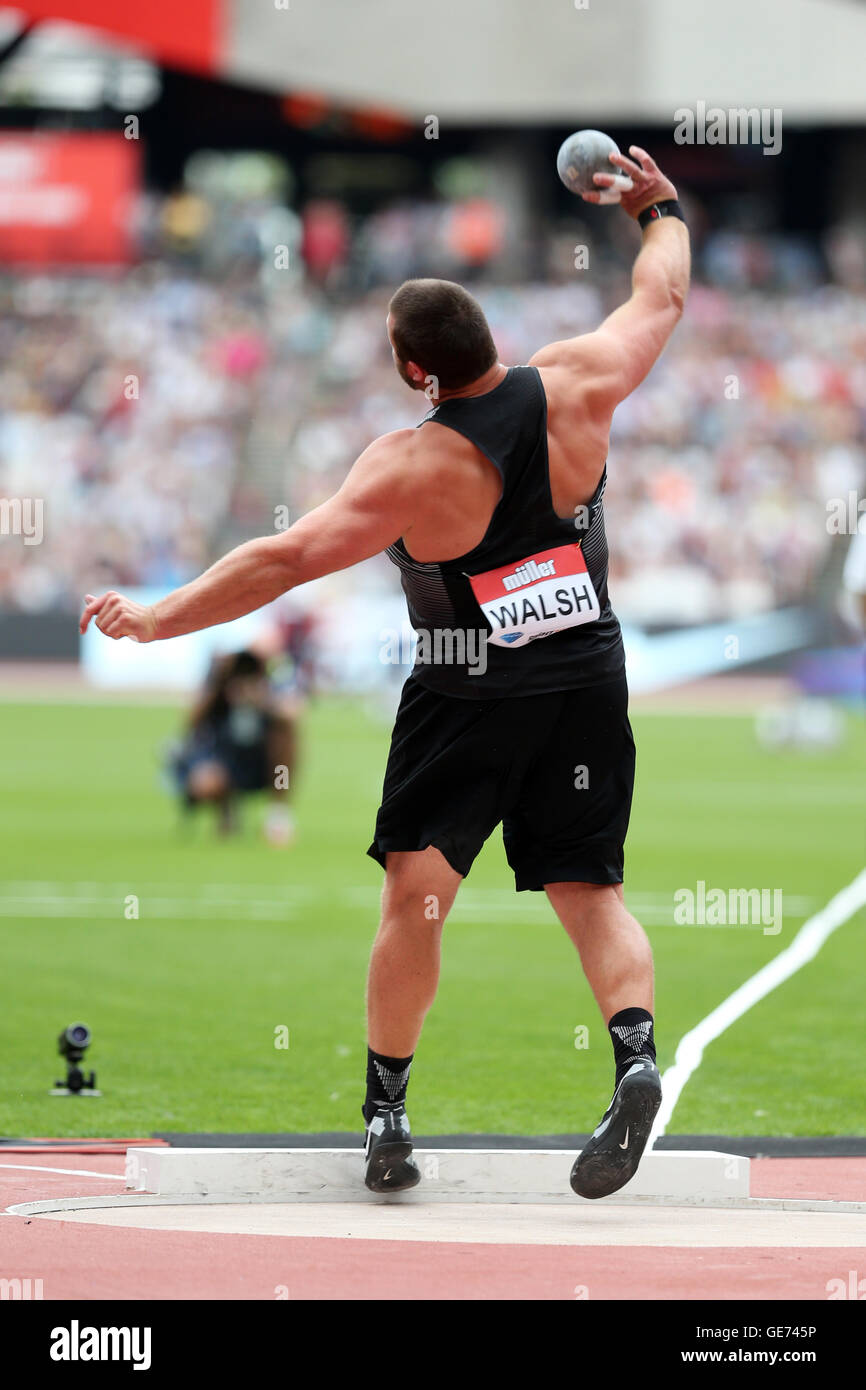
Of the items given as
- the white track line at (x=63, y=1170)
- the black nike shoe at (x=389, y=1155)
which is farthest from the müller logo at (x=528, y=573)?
the white track line at (x=63, y=1170)

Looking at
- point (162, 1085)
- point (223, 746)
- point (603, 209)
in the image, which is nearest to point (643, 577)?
point (603, 209)

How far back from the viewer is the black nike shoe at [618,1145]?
5152mm

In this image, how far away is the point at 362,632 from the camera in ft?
109

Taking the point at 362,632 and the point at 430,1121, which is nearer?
the point at 430,1121

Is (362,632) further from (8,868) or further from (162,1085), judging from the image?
(162,1085)

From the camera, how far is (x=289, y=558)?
16.7 ft

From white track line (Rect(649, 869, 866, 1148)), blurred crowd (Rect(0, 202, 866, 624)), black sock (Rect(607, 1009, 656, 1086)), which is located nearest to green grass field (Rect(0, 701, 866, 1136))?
white track line (Rect(649, 869, 866, 1148))

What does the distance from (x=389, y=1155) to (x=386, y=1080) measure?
0.65ft

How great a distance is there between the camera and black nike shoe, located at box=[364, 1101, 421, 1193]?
5598 millimetres

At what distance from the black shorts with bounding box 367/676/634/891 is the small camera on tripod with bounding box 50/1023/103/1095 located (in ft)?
6.59

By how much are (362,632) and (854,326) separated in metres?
11.7

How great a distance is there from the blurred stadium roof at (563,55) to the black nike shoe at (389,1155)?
115ft

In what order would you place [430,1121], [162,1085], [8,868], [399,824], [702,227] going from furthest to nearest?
[702,227], [8,868], [162,1085], [430,1121], [399,824]

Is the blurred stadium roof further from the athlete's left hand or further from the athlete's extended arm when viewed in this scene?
the athlete's left hand
